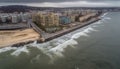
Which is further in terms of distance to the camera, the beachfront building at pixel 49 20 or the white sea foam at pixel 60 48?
the beachfront building at pixel 49 20

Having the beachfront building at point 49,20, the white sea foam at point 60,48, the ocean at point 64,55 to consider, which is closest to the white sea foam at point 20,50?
the ocean at point 64,55

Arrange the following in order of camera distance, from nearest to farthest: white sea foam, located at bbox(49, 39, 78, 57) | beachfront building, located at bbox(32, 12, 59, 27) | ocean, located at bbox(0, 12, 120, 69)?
1. ocean, located at bbox(0, 12, 120, 69)
2. white sea foam, located at bbox(49, 39, 78, 57)
3. beachfront building, located at bbox(32, 12, 59, 27)

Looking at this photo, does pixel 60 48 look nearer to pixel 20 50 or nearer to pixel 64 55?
pixel 64 55

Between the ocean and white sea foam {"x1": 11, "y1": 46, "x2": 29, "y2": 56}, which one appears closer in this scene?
the ocean

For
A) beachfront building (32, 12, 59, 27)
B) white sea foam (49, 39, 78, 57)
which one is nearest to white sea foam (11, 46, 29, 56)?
white sea foam (49, 39, 78, 57)

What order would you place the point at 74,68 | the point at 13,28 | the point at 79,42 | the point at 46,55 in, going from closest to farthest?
the point at 74,68 < the point at 46,55 < the point at 79,42 < the point at 13,28

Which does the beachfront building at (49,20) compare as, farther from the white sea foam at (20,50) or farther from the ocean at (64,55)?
the white sea foam at (20,50)

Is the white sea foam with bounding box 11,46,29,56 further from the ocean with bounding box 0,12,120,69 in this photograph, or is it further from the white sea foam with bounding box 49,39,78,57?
the white sea foam with bounding box 49,39,78,57

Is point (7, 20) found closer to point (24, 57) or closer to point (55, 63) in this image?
point (24, 57)

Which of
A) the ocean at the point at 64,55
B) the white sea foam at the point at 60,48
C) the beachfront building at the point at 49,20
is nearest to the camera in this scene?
the ocean at the point at 64,55

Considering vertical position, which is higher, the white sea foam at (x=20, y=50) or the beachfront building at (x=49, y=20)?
the beachfront building at (x=49, y=20)

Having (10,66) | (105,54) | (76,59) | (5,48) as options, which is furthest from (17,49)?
(105,54)
